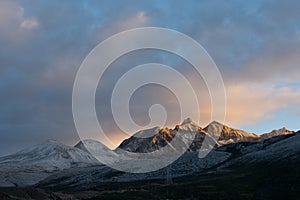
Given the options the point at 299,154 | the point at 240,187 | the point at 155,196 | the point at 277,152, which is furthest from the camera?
the point at 277,152

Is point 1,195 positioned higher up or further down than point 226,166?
further down

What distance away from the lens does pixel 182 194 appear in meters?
107

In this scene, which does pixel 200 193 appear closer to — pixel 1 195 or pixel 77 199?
pixel 77 199

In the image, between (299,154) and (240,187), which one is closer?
(240,187)

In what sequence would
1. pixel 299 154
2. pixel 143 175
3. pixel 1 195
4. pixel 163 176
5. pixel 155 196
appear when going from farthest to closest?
1. pixel 143 175
2. pixel 163 176
3. pixel 299 154
4. pixel 155 196
5. pixel 1 195

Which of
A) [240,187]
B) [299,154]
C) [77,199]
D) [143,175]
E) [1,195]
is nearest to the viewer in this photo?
[1,195]

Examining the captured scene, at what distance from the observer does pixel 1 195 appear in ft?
269

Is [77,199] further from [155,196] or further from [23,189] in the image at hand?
[155,196]

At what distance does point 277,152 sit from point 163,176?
48.1 m

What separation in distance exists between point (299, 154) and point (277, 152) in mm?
20881

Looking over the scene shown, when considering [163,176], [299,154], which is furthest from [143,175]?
[299,154]

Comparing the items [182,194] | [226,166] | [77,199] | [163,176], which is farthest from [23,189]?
[226,166]

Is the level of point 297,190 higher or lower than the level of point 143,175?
lower

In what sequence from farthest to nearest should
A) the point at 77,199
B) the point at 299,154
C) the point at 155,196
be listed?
the point at 299,154 → the point at 155,196 → the point at 77,199
